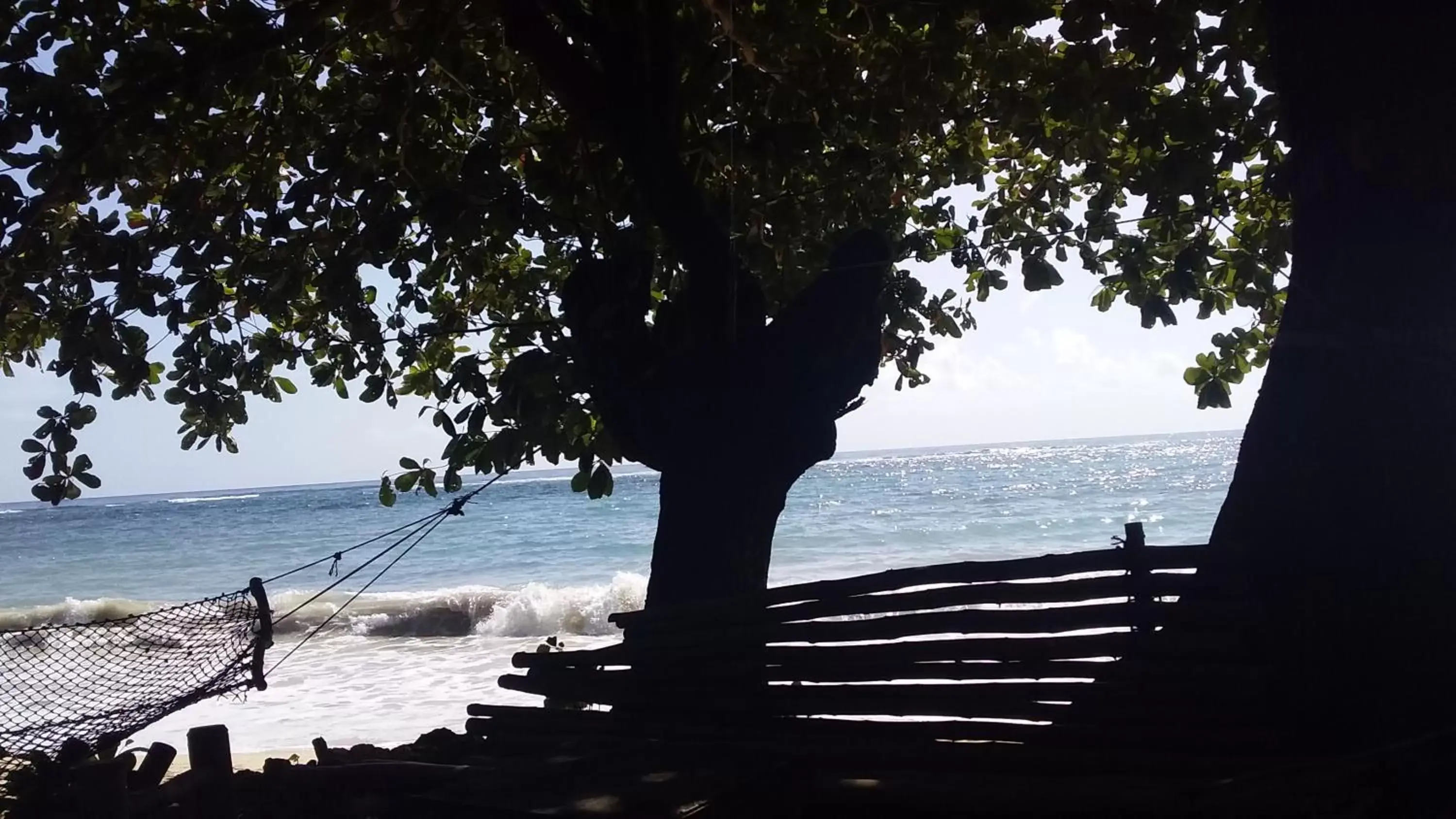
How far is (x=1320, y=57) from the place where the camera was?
146 inches

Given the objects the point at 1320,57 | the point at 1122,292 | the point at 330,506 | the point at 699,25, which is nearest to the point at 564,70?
the point at 699,25

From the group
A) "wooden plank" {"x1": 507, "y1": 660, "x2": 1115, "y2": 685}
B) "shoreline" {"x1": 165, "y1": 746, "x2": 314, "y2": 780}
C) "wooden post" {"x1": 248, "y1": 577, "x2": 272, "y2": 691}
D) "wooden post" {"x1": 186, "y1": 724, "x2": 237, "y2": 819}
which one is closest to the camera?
"wooden plank" {"x1": 507, "y1": 660, "x2": 1115, "y2": 685}

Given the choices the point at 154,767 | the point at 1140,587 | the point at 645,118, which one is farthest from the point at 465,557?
the point at 1140,587

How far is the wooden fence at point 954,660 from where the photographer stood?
358 cm

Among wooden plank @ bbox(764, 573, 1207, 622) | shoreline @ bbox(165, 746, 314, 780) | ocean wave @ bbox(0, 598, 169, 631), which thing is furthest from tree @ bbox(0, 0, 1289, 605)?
ocean wave @ bbox(0, 598, 169, 631)

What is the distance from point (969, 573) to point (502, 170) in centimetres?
362

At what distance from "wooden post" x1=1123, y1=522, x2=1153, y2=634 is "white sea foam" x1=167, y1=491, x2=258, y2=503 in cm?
8223

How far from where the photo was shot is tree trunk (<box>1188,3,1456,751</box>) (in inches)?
135

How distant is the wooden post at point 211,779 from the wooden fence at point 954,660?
109 centimetres

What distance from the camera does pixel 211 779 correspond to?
4.36m

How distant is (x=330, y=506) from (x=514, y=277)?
181 feet

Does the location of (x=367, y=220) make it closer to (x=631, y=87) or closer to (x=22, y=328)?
(x=631, y=87)

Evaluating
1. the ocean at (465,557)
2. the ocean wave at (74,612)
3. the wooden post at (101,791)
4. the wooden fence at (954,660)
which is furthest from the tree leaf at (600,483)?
the ocean wave at (74,612)

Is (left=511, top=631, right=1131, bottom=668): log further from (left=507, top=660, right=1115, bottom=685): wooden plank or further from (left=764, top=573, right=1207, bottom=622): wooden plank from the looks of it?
(left=764, top=573, right=1207, bottom=622): wooden plank
